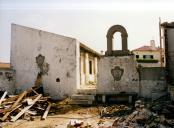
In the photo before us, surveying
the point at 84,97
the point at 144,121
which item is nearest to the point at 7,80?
the point at 84,97

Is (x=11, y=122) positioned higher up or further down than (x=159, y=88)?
further down

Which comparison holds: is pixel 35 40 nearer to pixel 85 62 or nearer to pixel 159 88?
pixel 85 62

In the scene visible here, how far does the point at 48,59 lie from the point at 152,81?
8.20 m

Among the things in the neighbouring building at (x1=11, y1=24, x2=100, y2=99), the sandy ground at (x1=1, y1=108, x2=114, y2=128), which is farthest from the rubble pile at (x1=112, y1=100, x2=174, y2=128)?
the neighbouring building at (x1=11, y1=24, x2=100, y2=99)

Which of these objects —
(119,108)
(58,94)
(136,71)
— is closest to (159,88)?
(136,71)

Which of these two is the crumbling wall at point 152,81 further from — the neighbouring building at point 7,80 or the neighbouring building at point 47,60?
the neighbouring building at point 7,80

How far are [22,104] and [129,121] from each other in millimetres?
7662

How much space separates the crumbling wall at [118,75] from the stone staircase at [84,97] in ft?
2.07

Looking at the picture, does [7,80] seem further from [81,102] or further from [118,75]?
[118,75]

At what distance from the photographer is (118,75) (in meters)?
18.6

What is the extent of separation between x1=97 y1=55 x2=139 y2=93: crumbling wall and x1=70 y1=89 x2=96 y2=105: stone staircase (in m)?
0.63

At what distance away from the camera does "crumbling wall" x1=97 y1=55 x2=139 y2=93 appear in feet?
60.3

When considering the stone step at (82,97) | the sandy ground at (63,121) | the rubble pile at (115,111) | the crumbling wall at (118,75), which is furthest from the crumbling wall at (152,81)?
the sandy ground at (63,121)

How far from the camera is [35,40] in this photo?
21.7 meters
